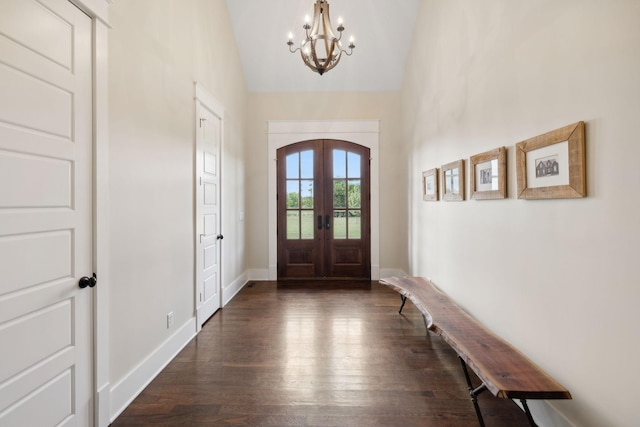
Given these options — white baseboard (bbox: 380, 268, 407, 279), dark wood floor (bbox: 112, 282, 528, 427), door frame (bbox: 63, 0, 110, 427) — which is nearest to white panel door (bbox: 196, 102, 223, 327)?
dark wood floor (bbox: 112, 282, 528, 427)

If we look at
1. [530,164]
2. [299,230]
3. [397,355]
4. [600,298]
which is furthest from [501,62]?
[299,230]

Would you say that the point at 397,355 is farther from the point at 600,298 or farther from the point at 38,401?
the point at 38,401

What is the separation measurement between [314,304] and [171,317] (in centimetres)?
183

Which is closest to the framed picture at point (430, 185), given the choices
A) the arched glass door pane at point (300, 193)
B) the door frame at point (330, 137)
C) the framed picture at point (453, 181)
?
the framed picture at point (453, 181)

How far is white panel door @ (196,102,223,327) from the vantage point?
10.3 feet

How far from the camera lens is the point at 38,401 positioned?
4.55 feet

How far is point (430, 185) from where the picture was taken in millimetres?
3566

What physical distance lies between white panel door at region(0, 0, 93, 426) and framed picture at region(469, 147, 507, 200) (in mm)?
2577

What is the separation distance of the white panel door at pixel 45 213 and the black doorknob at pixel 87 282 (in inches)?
1.0

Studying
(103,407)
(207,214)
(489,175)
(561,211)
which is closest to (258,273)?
(207,214)

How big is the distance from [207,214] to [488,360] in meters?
2.95

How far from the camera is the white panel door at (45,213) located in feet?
4.16

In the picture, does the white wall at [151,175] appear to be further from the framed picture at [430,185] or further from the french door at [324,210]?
the framed picture at [430,185]

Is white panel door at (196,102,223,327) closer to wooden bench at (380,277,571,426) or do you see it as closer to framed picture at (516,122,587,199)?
wooden bench at (380,277,571,426)
